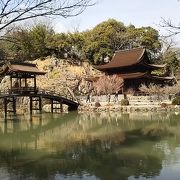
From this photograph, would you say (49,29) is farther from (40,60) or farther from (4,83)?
(4,83)

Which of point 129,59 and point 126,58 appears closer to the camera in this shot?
point 129,59

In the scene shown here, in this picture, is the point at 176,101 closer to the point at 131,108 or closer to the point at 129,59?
the point at 131,108

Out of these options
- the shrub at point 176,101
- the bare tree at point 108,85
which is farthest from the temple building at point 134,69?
the shrub at point 176,101

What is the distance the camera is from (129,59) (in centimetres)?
5281

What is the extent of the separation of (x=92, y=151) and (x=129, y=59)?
37209 millimetres

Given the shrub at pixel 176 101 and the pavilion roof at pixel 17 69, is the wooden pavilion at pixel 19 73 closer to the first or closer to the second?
the pavilion roof at pixel 17 69

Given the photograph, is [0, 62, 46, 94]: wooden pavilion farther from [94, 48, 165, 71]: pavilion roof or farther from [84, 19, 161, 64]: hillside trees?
[84, 19, 161, 64]: hillside trees

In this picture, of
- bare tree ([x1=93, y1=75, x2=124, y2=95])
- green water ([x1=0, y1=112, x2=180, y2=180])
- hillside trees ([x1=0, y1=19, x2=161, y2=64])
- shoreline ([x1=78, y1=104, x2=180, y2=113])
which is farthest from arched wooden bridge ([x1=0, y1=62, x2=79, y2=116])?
hillside trees ([x1=0, y1=19, x2=161, y2=64])

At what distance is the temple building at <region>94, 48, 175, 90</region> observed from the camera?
48.2 meters

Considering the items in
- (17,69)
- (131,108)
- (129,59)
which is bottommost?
(131,108)

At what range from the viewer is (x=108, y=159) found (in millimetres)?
14844

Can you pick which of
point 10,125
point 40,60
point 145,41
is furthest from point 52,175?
point 145,41

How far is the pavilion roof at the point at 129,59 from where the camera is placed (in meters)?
50.9

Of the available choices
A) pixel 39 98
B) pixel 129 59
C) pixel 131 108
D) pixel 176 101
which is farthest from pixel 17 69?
pixel 129 59
